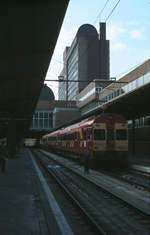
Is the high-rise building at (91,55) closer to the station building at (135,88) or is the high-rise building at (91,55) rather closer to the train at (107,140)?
the station building at (135,88)

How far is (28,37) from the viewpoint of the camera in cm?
896

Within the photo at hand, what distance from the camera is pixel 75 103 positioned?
87.4 m

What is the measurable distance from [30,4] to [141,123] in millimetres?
27799

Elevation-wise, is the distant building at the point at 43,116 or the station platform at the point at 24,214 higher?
the distant building at the point at 43,116

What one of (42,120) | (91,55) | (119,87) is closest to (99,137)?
(119,87)

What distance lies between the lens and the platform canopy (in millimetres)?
7102

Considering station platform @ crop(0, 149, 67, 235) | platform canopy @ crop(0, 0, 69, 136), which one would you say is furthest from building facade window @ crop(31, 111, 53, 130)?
station platform @ crop(0, 149, 67, 235)

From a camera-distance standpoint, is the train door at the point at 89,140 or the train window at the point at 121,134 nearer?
the train door at the point at 89,140

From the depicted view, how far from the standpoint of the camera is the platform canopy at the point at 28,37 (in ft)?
23.3

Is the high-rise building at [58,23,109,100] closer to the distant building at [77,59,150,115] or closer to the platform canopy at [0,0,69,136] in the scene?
the distant building at [77,59,150,115]

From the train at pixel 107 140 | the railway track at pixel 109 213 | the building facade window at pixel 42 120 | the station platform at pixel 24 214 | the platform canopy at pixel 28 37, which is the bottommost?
the railway track at pixel 109 213

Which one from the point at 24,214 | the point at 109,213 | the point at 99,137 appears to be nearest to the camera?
the point at 24,214

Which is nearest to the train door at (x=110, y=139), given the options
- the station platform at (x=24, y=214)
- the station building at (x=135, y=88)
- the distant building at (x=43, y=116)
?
the station building at (x=135, y=88)

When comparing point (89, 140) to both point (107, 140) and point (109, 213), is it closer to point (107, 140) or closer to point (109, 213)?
point (107, 140)
